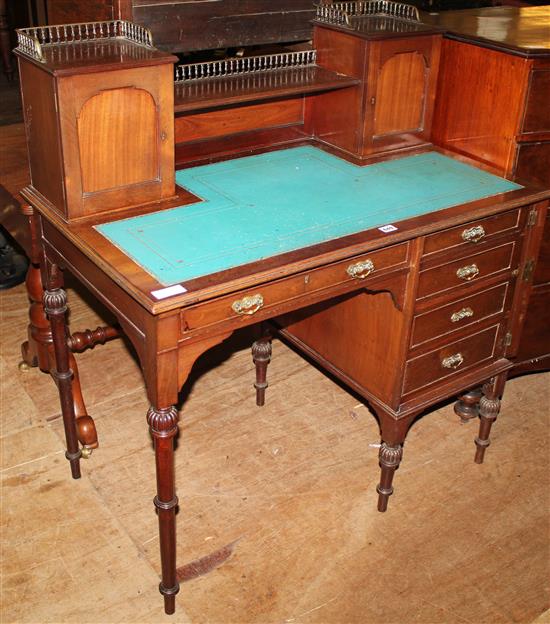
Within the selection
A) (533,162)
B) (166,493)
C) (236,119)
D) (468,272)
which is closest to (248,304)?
(166,493)

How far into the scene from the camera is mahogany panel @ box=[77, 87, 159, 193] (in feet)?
7.34

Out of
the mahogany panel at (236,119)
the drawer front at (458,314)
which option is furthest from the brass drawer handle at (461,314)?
the mahogany panel at (236,119)

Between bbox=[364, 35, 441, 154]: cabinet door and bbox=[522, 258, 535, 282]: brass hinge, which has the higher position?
bbox=[364, 35, 441, 154]: cabinet door

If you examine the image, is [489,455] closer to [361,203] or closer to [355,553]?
[355,553]

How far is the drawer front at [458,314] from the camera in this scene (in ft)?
8.69

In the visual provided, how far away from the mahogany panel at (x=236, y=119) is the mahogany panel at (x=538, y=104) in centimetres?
81

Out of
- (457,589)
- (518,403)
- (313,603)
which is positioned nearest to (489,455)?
(518,403)

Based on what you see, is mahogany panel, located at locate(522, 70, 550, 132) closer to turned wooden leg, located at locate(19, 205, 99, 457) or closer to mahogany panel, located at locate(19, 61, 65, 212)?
mahogany panel, located at locate(19, 61, 65, 212)

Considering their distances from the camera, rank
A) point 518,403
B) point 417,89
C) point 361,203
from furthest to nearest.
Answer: point 518,403
point 417,89
point 361,203

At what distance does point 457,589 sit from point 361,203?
127 centimetres

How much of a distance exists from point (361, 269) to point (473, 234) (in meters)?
0.45

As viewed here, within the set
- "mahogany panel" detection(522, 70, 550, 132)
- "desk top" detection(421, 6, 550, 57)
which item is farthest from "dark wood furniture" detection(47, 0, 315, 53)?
"mahogany panel" detection(522, 70, 550, 132)

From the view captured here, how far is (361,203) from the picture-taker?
251 cm

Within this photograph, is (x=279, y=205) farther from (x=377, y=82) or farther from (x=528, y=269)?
(x=528, y=269)
